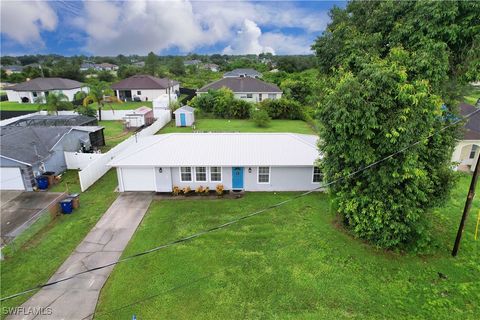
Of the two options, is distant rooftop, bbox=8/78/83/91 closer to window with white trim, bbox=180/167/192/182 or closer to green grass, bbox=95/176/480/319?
window with white trim, bbox=180/167/192/182

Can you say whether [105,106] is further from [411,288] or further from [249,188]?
[411,288]

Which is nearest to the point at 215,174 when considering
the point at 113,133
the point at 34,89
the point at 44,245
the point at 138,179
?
the point at 138,179

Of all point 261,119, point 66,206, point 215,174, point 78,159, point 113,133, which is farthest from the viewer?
point 261,119

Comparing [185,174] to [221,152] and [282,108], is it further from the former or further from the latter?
[282,108]

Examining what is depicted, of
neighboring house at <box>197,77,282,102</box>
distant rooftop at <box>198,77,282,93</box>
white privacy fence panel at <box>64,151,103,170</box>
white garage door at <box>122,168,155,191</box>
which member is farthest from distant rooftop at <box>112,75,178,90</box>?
white garage door at <box>122,168,155,191</box>

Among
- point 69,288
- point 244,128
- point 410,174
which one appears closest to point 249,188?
point 410,174

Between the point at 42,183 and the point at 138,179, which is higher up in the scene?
the point at 138,179

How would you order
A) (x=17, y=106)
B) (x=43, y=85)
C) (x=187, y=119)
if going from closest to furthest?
(x=187, y=119) → (x=17, y=106) → (x=43, y=85)
